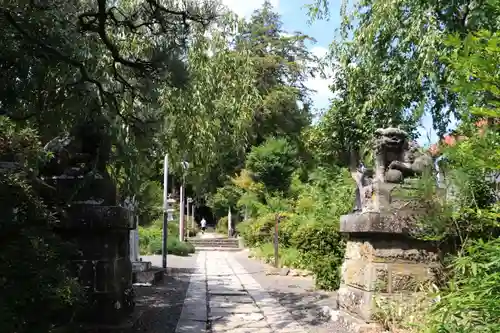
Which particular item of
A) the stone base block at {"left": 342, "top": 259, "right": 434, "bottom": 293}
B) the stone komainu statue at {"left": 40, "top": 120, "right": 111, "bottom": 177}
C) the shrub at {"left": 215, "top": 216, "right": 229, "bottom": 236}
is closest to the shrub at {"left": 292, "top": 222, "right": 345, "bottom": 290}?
the stone base block at {"left": 342, "top": 259, "right": 434, "bottom": 293}

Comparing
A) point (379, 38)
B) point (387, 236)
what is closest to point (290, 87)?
point (379, 38)

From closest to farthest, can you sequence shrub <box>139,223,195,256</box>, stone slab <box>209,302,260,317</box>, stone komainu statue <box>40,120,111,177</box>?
stone komainu statue <box>40,120,111,177</box> → stone slab <box>209,302,260,317</box> → shrub <box>139,223,195,256</box>

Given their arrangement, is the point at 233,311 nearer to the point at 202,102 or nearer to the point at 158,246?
the point at 202,102

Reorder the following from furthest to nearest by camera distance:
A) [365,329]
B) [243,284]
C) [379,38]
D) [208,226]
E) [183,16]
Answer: [208,226]
[243,284]
[379,38]
[365,329]
[183,16]

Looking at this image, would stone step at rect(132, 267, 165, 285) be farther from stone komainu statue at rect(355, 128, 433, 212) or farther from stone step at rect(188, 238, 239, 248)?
A: stone step at rect(188, 238, 239, 248)

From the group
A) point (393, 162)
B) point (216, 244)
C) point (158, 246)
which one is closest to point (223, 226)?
point (216, 244)

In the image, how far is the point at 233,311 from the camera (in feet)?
25.6

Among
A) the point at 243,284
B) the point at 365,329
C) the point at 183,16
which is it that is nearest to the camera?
the point at 183,16

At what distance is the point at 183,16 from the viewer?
5.03 meters

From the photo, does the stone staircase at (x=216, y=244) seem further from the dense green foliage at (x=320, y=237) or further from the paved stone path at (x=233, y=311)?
the paved stone path at (x=233, y=311)

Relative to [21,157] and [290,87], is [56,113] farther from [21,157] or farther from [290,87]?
[290,87]

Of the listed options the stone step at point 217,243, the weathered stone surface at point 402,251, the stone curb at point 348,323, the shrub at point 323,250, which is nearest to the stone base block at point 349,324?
the stone curb at point 348,323

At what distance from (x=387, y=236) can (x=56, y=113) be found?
11.8ft

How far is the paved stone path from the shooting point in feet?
21.6
